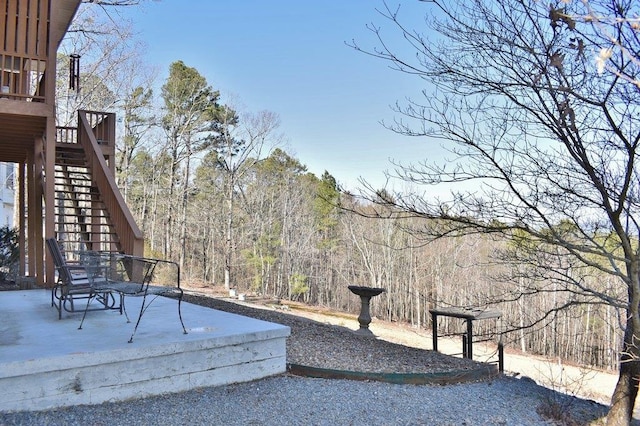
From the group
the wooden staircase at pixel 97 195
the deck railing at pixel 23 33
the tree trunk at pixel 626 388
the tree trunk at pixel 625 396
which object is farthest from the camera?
the wooden staircase at pixel 97 195

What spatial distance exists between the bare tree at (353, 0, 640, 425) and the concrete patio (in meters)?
2.02

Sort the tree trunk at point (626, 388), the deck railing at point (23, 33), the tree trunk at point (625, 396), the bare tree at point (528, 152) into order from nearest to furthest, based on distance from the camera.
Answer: the bare tree at point (528, 152) < the tree trunk at point (626, 388) < the tree trunk at point (625, 396) < the deck railing at point (23, 33)

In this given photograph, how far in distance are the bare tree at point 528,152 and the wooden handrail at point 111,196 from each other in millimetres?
2921

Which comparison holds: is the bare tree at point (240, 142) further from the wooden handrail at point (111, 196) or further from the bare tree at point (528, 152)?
the bare tree at point (528, 152)

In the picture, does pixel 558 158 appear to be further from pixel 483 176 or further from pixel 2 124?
pixel 2 124

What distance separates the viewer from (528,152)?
443 centimetres

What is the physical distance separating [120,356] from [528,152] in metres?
3.81

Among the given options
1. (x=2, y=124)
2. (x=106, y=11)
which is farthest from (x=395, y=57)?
(x=106, y=11)

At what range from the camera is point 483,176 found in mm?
4652

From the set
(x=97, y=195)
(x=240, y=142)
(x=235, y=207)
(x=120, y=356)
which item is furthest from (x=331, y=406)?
(x=235, y=207)

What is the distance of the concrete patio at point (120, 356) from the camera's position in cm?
295

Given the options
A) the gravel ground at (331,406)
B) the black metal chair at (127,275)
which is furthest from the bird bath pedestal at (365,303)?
the black metal chair at (127,275)

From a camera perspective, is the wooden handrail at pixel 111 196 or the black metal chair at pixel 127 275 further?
the wooden handrail at pixel 111 196

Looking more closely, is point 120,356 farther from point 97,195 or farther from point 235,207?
point 235,207
